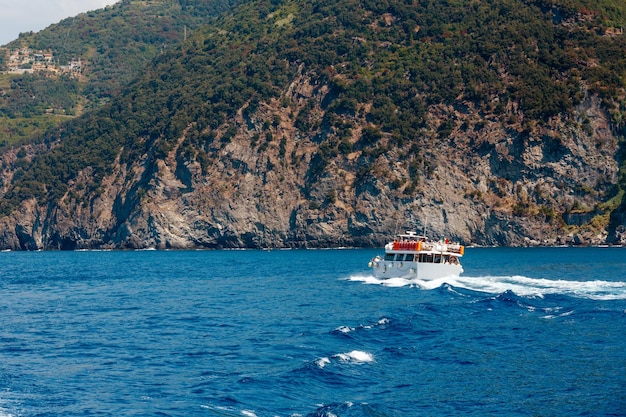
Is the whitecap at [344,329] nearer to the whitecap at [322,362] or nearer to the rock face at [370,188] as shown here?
the whitecap at [322,362]

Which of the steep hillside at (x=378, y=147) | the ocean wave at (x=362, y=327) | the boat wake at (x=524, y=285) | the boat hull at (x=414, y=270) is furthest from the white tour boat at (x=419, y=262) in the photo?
the steep hillside at (x=378, y=147)

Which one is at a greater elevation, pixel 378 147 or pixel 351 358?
pixel 378 147

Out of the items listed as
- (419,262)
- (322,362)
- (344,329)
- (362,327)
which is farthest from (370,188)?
(322,362)

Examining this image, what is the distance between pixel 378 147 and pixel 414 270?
66834 millimetres

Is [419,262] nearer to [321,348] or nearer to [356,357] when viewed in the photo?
[321,348]

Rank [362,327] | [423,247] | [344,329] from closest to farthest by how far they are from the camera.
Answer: [344,329] < [362,327] < [423,247]

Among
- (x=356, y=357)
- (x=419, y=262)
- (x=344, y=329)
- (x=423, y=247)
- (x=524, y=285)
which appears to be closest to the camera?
(x=356, y=357)

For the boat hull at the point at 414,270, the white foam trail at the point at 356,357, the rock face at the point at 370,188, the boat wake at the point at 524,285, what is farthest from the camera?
the rock face at the point at 370,188

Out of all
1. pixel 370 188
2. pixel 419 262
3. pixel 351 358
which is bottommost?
pixel 351 358

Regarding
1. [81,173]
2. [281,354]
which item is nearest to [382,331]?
[281,354]

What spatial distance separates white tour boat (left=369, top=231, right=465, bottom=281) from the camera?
70438 millimetres

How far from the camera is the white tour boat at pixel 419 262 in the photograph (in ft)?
231

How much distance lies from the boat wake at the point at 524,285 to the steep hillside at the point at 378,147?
58.6 metres

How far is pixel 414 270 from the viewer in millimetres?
70750
